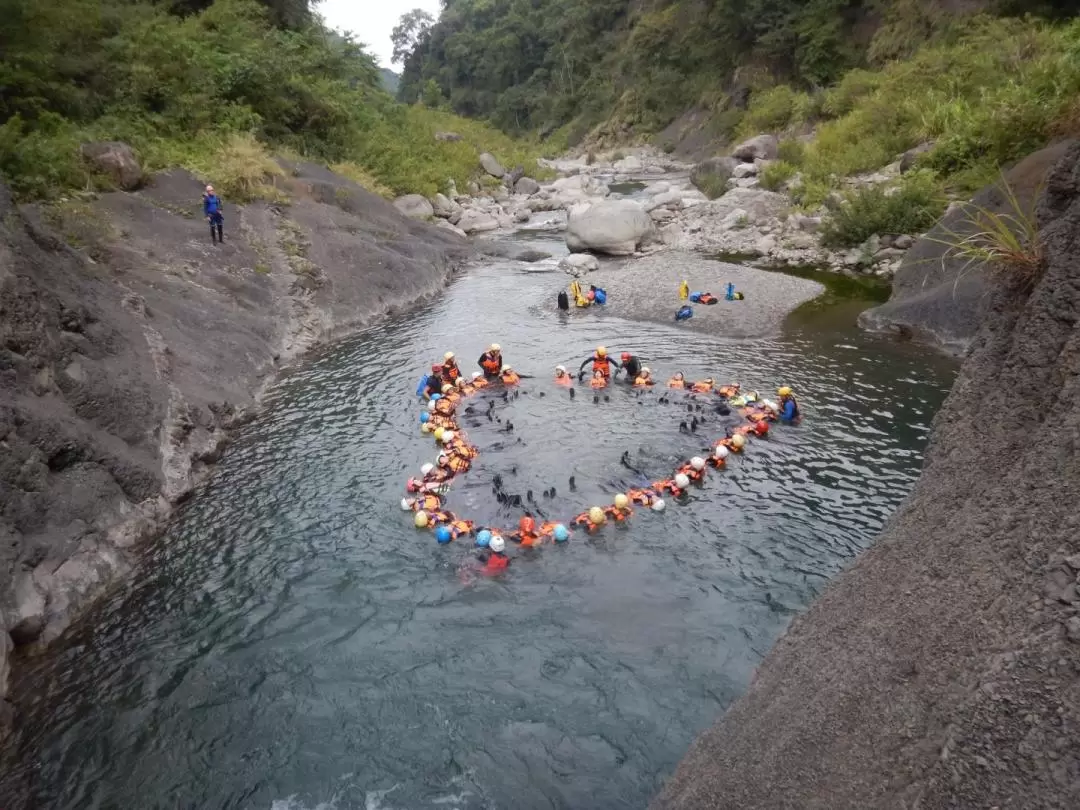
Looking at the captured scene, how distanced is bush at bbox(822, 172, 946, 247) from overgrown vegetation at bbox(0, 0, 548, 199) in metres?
21.2

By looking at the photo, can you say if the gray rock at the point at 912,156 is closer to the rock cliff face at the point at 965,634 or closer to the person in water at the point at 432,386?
the person in water at the point at 432,386

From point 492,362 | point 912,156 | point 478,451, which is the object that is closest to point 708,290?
point 492,362

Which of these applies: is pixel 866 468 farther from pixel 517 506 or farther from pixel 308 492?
pixel 308 492

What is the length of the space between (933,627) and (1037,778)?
1344 mm

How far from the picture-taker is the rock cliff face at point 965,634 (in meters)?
3.38

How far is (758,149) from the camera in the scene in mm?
44688

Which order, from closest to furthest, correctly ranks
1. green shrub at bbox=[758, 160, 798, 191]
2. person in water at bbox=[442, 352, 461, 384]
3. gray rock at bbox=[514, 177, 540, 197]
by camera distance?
1. person in water at bbox=[442, 352, 461, 384]
2. green shrub at bbox=[758, 160, 798, 191]
3. gray rock at bbox=[514, 177, 540, 197]

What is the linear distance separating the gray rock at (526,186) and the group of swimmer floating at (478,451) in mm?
35160

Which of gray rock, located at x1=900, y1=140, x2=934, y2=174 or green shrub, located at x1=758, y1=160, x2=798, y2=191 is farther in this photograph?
green shrub, located at x1=758, y1=160, x2=798, y2=191

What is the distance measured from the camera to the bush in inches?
968

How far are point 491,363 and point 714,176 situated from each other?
31.5m

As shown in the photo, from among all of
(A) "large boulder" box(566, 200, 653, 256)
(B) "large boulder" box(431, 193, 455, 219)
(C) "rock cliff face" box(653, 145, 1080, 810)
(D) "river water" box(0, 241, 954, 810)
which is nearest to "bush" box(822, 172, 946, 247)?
(A) "large boulder" box(566, 200, 653, 256)

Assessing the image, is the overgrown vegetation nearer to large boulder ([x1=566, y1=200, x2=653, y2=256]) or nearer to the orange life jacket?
large boulder ([x1=566, y1=200, x2=653, y2=256])

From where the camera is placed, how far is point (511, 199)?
4822 centimetres
